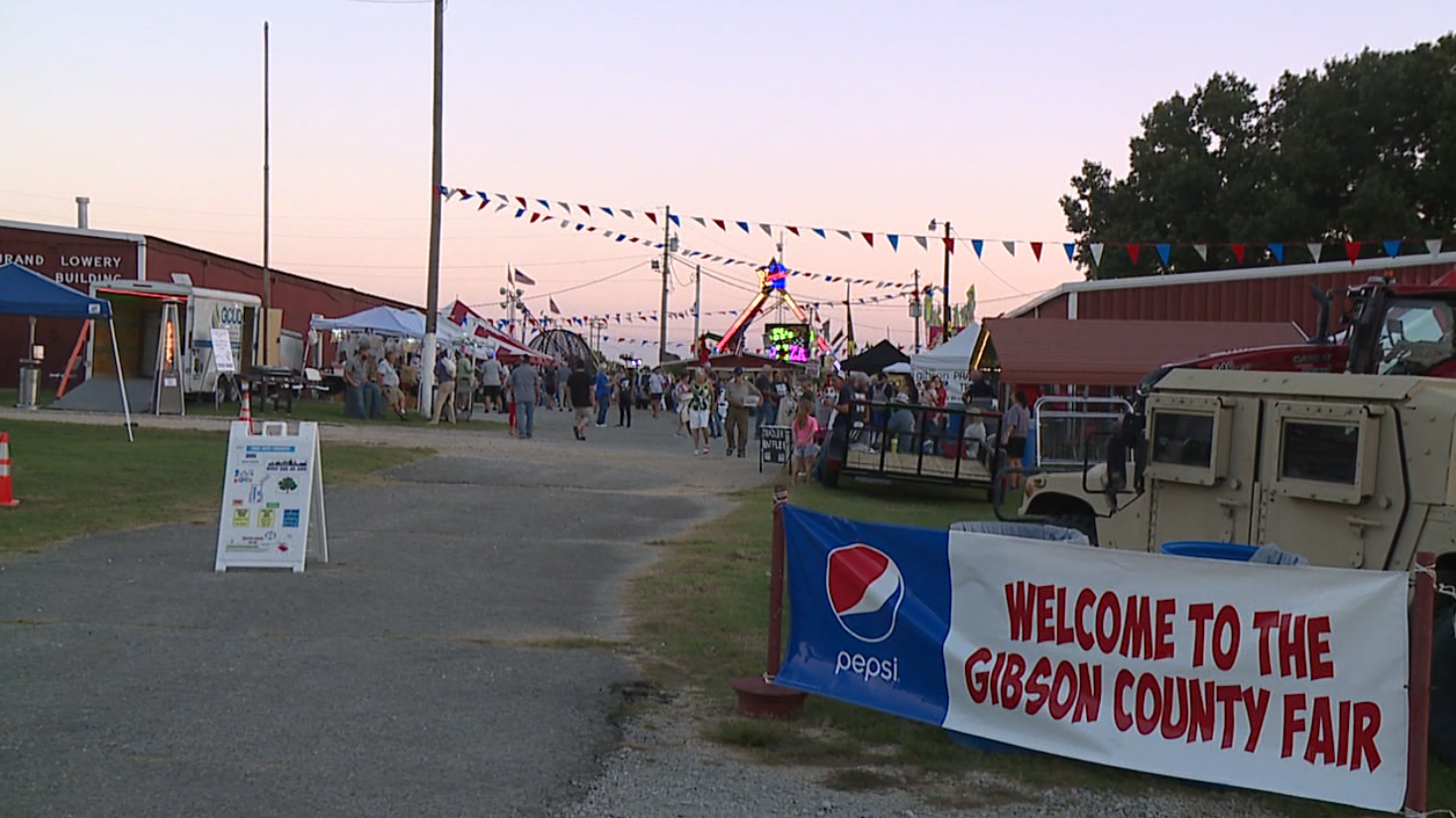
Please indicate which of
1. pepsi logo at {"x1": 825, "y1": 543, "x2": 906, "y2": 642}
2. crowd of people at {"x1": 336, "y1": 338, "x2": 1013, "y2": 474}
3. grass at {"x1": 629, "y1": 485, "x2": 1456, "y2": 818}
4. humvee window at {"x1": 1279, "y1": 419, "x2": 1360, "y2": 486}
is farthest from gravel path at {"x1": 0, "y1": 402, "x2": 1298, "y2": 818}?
crowd of people at {"x1": 336, "y1": 338, "x2": 1013, "y2": 474}

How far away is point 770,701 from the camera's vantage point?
713 cm

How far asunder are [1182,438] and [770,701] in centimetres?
329

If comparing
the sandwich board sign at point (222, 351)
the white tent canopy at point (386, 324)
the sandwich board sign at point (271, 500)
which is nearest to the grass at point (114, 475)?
the sandwich board sign at point (271, 500)

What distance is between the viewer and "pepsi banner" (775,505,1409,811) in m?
5.63

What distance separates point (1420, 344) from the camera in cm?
1048

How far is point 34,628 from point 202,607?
1129 mm

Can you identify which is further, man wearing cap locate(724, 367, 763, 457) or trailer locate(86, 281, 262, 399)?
trailer locate(86, 281, 262, 399)

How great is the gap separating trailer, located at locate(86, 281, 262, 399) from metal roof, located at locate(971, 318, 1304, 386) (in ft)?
53.4

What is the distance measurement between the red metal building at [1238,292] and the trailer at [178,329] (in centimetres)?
1914

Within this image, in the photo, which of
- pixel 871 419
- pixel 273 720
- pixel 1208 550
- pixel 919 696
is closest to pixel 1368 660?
pixel 1208 550

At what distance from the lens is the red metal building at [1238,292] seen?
23656 mm

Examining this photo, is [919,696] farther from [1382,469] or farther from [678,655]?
[1382,469]

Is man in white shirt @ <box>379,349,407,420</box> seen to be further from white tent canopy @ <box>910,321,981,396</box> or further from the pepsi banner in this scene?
the pepsi banner

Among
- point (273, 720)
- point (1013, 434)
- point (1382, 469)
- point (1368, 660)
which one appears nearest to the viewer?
point (1368, 660)
